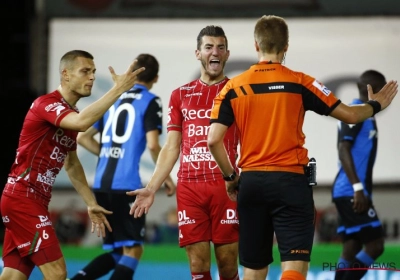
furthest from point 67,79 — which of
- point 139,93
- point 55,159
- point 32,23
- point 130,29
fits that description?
point 32,23

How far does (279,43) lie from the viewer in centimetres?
614

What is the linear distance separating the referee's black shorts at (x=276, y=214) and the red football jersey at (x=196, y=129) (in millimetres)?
1094

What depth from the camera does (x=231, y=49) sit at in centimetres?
1382

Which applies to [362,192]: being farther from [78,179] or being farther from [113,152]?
[78,179]

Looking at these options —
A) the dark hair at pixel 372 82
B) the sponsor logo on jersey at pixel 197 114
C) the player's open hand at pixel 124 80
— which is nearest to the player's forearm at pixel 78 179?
the sponsor logo on jersey at pixel 197 114

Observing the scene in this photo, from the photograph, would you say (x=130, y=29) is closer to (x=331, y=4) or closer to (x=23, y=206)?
(x=331, y=4)

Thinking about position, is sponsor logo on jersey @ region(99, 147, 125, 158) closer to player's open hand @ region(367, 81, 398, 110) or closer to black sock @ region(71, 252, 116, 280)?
black sock @ region(71, 252, 116, 280)

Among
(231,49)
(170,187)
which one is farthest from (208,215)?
(231,49)

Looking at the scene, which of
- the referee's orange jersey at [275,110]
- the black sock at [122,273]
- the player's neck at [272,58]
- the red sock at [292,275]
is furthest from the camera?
the black sock at [122,273]

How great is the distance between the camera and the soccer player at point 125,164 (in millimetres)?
8570

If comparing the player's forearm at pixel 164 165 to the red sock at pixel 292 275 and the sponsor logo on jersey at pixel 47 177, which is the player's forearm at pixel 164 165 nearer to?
the sponsor logo on jersey at pixel 47 177

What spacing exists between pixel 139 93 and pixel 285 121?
2882mm

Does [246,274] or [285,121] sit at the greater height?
[285,121]

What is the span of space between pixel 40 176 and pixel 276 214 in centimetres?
198
